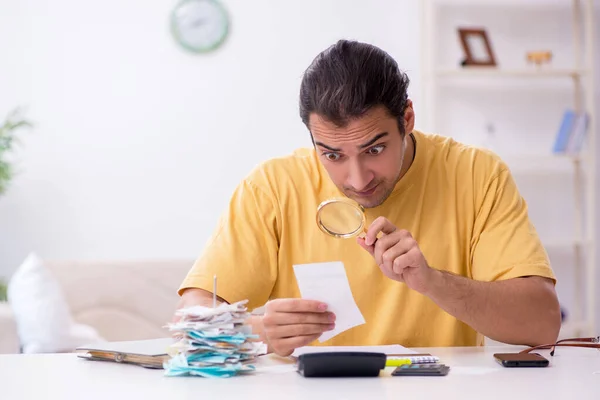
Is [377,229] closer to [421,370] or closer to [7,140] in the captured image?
[421,370]

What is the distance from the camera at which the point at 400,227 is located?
2010 mm

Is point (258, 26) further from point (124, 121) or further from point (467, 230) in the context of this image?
point (467, 230)

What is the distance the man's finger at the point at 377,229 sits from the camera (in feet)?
5.12

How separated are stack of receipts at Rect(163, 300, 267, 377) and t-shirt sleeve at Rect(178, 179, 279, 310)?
0.52 metres

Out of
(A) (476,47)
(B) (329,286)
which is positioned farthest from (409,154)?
(A) (476,47)

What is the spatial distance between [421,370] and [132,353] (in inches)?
20.8

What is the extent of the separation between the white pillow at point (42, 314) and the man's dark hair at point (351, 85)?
5.97 ft

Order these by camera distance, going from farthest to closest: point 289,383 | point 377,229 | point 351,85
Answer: point 351,85 < point 377,229 < point 289,383

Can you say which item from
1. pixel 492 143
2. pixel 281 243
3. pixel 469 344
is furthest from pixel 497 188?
pixel 492 143

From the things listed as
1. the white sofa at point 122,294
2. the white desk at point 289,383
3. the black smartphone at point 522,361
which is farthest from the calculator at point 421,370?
the white sofa at point 122,294

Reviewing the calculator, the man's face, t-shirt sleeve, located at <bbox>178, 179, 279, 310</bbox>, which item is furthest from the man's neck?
the calculator

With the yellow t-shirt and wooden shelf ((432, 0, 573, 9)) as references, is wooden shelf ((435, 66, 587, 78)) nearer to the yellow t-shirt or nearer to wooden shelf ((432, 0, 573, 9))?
wooden shelf ((432, 0, 573, 9))

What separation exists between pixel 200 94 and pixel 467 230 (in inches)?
108

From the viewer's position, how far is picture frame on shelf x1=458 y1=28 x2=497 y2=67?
175 inches
